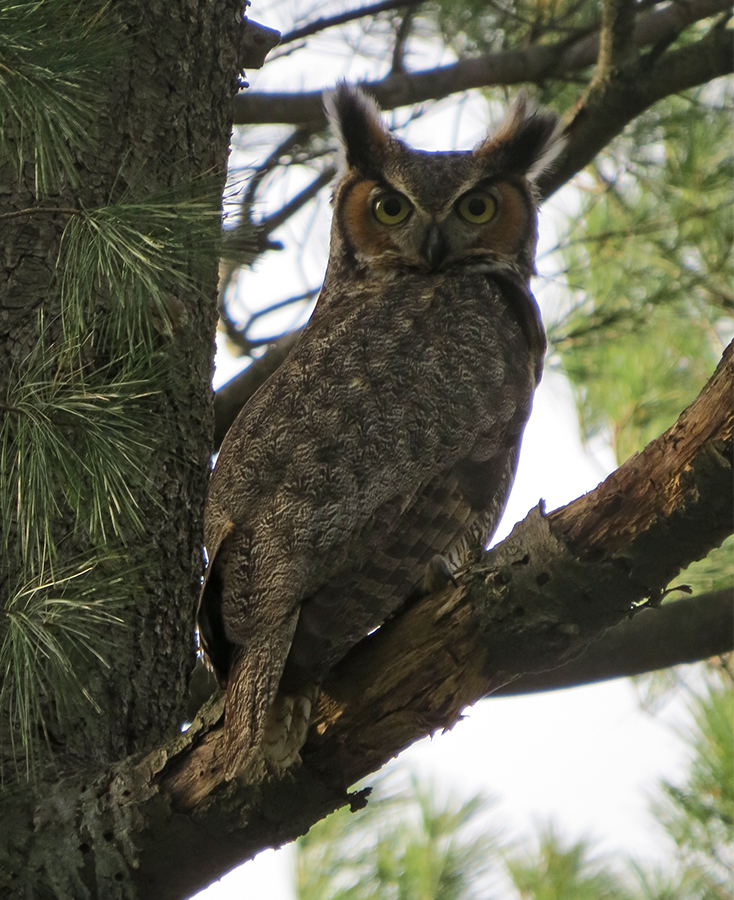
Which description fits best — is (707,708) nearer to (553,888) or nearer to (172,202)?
(553,888)

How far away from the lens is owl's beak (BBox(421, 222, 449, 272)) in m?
2.31

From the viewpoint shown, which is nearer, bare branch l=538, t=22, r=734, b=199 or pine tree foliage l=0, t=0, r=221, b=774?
pine tree foliage l=0, t=0, r=221, b=774

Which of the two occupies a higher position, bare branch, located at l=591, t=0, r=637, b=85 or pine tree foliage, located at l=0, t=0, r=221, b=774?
bare branch, located at l=591, t=0, r=637, b=85

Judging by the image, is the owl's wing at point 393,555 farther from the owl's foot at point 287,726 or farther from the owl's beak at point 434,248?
the owl's beak at point 434,248

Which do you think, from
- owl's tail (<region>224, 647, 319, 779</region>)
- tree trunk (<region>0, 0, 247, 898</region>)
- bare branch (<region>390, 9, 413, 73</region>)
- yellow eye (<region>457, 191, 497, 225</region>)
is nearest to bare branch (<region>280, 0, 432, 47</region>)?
bare branch (<region>390, 9, 413, 73</region>)

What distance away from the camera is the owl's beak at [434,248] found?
231 centimetres

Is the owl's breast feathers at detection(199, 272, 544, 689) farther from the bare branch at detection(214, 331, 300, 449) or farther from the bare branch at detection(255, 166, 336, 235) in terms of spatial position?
the bare branch at detection(255, 166, 336, 235)

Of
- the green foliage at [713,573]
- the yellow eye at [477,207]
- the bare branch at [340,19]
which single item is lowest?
the green foliage at [713,573]

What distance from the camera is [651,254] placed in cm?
356

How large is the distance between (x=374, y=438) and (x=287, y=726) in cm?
51

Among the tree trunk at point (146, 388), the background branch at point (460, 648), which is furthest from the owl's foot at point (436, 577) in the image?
the tree trunk at point (146, 388)

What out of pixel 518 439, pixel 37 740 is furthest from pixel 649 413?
pixel 37 740

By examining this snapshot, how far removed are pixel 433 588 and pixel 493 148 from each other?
4.13 feet

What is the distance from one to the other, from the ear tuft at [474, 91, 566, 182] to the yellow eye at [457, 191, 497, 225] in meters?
0.12
